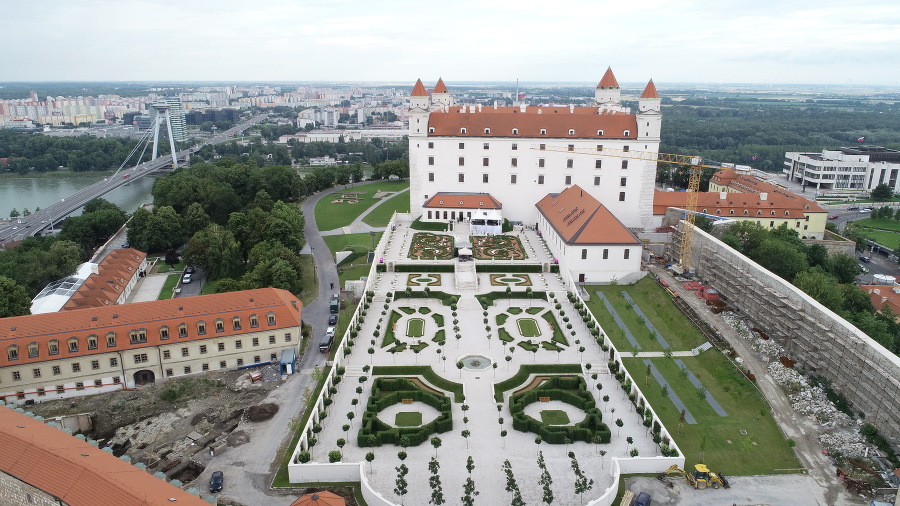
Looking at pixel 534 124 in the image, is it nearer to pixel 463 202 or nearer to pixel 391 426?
pixel 463 202

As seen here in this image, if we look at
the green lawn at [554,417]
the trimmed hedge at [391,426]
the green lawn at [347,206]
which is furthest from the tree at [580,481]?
the green lawn at [347,206]

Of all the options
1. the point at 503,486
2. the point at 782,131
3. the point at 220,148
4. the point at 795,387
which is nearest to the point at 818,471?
the point at 795,387

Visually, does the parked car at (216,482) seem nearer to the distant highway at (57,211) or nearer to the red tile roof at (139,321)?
the red tile roof at (139,321)

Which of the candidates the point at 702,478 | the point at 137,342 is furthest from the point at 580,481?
the point at 137,342

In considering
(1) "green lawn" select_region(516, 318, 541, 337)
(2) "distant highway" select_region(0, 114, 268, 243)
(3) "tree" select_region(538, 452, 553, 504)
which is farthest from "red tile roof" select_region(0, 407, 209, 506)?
(2) "distant highway" select_region(0, 114, 268, 243)

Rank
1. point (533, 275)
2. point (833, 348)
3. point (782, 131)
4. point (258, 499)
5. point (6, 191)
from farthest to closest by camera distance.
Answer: point (782, 131)
point (6, 191)
point (533, 275)
point (833, 348)
point (258, 499)

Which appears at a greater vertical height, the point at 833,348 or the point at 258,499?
the point at 833,348

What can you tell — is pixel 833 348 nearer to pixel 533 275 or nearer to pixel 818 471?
pixel 818 471
